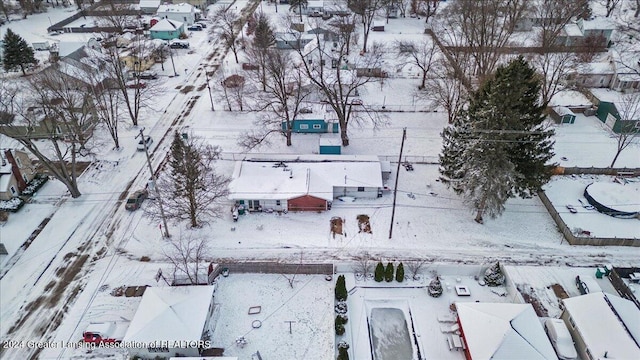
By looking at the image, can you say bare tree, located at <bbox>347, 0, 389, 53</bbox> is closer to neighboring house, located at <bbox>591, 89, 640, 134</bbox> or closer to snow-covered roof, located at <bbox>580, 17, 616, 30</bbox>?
snow-covered roof, located at <bbox>580, 17, 616, 30</bbox>

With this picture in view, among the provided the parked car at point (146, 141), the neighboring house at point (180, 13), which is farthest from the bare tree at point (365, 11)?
the parked car at point (146, 141)

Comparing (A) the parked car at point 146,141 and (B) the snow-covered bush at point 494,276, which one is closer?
(B) the snow-covered bush at point 494,276

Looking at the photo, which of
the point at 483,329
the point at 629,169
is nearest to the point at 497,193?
the point at 483,329

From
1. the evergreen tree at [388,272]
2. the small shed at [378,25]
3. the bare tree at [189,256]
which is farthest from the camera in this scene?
the small shed at [378,25]

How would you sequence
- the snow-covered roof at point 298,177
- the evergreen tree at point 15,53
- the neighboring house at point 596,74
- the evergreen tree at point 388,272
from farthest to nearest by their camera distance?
the evergreen tree at point 15,53, the neighboring house at point 596,74, the snow-covered roof at point 298,177, the evergreen tree at point 388,272

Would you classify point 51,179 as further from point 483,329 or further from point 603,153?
point 603,153

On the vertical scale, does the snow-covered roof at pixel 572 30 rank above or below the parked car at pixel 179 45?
above

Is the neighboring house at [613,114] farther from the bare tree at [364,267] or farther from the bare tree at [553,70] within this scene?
the bare tree at [364,267]
